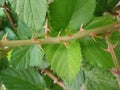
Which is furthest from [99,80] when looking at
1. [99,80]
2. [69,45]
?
[69,45]

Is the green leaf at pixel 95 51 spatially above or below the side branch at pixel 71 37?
below

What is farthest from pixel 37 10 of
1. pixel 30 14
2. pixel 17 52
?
pixel 17 52

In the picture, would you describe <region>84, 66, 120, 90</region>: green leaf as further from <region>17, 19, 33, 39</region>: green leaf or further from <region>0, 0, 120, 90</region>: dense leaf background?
<region>17, 19, 33, 39</region>: green leaf

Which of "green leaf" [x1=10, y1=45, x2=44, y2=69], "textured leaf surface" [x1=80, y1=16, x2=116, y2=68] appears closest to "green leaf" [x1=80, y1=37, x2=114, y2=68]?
"textured leaf surface" [x1=80, y1=16, x2=116, y2=68]

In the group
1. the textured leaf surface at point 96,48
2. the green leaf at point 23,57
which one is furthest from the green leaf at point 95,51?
the green leaf at point 23,57

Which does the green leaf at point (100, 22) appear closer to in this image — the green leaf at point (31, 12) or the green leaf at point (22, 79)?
the green leaf at point (31, 12)

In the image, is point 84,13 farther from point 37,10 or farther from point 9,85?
point 9,85

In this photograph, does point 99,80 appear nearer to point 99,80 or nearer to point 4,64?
point 99,80
